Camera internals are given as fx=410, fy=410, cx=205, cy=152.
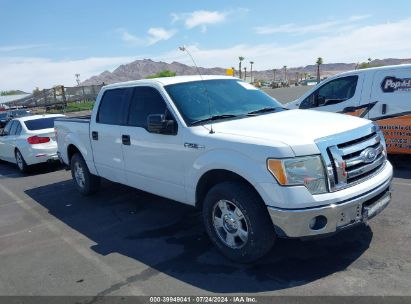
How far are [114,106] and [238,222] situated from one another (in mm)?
3000

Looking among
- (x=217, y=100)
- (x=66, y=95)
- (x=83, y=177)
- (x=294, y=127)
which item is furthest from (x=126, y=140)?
(x=66, y=95)

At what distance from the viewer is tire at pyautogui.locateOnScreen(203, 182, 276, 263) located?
3863mm

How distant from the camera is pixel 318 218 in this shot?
364 cm

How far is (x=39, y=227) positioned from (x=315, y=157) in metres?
4.21

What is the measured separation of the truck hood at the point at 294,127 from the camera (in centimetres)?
372

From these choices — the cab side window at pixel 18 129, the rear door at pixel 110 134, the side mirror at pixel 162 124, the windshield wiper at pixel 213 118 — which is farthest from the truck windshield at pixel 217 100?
the cab side window at pixel 18 129

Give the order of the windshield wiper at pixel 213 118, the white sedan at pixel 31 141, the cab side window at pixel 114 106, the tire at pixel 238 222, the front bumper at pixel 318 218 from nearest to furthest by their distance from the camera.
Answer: the front bumper at pixel 318 218 → the tire at pixel 238 222 → the windshield wiper at pixel 213 118 → the cab side window at pixel 114 106 → the white sedan at pixel 31 141

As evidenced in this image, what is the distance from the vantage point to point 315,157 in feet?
12.0

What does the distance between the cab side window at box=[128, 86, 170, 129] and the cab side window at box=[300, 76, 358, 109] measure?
4.27 meters

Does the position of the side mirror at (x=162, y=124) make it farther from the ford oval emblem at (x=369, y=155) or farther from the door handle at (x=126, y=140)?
the ford oval emblem at (x=369, y=155)

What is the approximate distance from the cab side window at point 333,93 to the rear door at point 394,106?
17.4 inches

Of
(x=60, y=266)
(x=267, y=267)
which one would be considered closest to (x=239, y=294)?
(x=267, y=267)

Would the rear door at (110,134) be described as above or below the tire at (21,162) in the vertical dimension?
above

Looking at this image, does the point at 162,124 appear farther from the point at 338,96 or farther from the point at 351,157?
the point at 338,96
